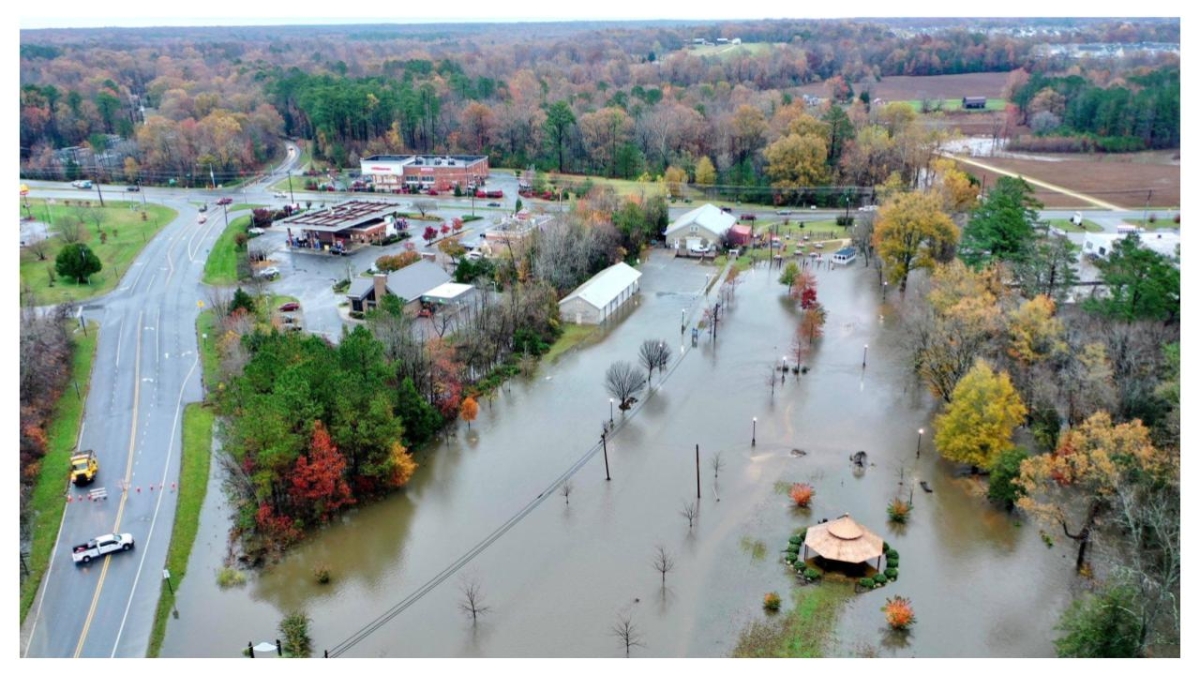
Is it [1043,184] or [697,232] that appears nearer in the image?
[697,232]

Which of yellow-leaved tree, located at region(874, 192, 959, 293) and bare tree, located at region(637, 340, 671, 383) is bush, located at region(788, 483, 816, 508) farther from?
yellow-leaved tree, located at region(874, 192, 959, 293)

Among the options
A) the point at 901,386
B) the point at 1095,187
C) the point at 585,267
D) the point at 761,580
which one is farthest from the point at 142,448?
the point at 1095,187

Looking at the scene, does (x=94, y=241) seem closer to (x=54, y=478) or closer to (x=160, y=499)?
(x=54, y=478)

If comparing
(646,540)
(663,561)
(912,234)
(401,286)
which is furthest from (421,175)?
(663,561)

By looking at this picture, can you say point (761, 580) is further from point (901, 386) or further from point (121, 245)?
point (121, 245)

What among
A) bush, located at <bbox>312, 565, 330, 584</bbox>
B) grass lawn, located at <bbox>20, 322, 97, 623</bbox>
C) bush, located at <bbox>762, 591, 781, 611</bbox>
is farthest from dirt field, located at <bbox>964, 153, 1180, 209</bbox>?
grass lawn, located at <bbox>20, 322, 97, 623</bbox>

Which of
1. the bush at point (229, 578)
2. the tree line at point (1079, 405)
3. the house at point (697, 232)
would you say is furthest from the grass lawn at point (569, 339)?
the bush at point (229, 578)

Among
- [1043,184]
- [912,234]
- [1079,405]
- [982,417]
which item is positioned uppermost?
[912,234]

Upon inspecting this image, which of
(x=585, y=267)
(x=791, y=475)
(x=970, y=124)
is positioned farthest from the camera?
(x=970, y=124)
